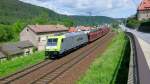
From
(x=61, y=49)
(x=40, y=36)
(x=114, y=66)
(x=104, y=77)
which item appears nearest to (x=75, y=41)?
(x=61, y=49)

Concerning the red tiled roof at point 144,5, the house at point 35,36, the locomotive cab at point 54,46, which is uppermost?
the red tiled roof at point 144,5

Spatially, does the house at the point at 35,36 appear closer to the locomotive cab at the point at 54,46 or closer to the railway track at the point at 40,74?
the locomotive cab at the point at 54,46

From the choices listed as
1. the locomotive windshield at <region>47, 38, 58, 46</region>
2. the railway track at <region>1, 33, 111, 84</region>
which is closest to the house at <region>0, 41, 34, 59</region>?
the locomotive windshield at <region>47, 38, 58, 46</region>

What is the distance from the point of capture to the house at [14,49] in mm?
56234

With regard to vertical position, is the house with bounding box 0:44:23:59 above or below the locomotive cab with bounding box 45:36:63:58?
below

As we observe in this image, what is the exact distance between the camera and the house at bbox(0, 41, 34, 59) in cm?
5623

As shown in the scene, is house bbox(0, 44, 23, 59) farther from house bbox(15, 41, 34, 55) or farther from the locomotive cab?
the locomotive cab

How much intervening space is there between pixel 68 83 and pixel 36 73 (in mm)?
4492

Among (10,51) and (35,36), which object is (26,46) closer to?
(35,36)

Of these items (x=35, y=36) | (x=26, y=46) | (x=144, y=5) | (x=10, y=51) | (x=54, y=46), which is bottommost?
(x=26, y=46)

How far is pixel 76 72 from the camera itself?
24266 mm

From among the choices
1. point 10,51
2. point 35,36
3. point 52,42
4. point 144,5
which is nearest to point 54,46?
point 52,42

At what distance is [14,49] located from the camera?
201 ft

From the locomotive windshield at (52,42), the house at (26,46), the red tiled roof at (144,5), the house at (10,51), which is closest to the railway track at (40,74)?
the locomotive windshield at (52,42)
